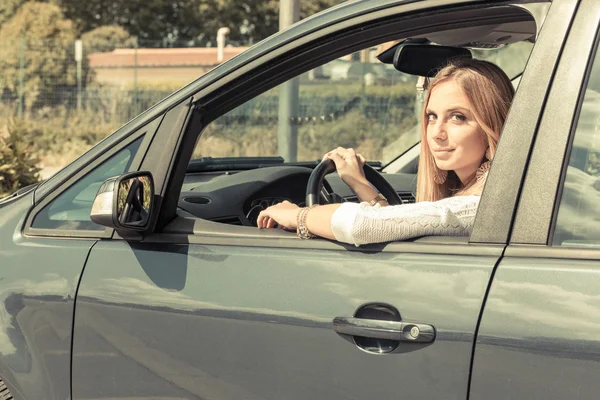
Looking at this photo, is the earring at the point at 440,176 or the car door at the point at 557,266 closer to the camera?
the car door at the point at 557,266

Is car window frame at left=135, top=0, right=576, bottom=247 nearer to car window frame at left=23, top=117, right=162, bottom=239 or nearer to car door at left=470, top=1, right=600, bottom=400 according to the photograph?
car window frame at left=23, top=117, right=162, bottom=239

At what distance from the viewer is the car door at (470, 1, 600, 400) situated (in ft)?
5.65

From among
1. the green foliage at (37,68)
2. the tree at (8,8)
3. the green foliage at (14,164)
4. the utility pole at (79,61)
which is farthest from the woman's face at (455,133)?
the tree at (8,8)

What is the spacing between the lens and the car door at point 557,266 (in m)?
1.72

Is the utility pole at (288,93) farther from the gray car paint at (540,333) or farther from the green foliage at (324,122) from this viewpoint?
the green foliage at (324,122)

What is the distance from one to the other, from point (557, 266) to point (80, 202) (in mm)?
1379

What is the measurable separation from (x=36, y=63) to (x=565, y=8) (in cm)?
1642

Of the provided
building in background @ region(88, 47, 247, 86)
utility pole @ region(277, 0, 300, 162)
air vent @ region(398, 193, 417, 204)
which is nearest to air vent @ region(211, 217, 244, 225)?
air vent @ region(398, 193, 417, 204)

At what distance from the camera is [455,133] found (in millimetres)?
2371

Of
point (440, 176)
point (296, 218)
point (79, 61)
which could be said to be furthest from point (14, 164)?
point (79, 61)

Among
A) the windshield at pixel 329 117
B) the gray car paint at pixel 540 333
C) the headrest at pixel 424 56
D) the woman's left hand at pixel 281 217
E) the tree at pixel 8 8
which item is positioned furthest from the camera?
the tree at pixel 8 8

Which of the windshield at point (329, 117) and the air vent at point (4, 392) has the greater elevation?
the windshield at point (329, 117)

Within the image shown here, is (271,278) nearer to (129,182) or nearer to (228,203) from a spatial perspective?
(129,182)

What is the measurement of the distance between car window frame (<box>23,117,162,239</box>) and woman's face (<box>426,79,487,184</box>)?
732 mm
